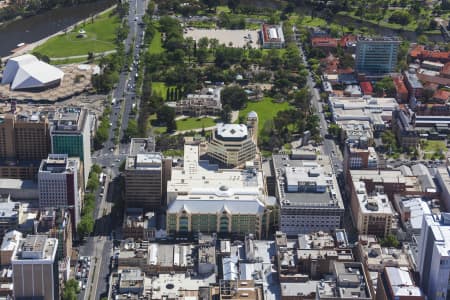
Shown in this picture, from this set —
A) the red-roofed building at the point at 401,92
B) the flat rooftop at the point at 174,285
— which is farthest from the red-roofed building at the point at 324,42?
the flat rooftop at the point at 174,285

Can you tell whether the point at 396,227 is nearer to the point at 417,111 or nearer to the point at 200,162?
the point at 200,162

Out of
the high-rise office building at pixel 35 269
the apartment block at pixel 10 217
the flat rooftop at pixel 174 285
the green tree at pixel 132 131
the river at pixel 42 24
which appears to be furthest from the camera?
the river at pixel 42 24

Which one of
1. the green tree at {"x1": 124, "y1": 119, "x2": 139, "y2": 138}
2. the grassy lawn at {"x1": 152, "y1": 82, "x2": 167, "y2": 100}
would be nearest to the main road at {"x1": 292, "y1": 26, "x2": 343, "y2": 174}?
the grassy lawn at {"x1": 152, "y1": 82, "x2": 167, "y2": 100}

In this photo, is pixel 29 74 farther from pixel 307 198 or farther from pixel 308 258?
pixel 308 258

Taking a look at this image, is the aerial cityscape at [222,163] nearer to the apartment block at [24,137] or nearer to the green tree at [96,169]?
the apartment block at [24,137]

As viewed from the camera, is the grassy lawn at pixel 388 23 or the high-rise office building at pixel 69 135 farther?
the grassy lawn at pixel 388 23

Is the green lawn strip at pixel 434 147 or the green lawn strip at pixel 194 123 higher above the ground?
the green lawn strip at pixel 194 123

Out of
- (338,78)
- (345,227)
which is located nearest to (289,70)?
(338,78)

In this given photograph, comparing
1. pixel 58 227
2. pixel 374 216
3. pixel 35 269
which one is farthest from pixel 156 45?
pixel 35 269
